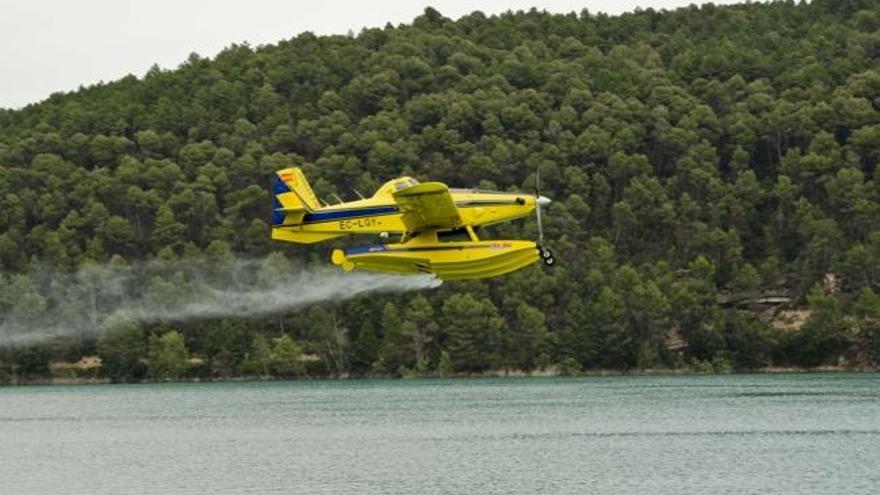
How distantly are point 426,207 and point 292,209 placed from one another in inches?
198

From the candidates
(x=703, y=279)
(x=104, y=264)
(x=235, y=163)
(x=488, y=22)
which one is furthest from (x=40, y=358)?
(x=488, y=22)

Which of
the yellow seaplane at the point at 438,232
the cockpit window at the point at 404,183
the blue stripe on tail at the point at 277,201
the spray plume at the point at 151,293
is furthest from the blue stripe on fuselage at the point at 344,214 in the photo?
the spray plume at the point at 151,293

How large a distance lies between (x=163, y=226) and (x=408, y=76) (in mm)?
41922

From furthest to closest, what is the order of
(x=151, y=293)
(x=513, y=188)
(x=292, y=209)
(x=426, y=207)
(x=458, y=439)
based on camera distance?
(x=513, y=188)
(x=151, y=293)
(x=458, y=439)
(x=292, y=209)
(x=426, y=207)

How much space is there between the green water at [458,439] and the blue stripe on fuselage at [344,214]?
9972 mm

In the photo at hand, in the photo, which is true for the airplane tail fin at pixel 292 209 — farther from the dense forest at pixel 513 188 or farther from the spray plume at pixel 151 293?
the dense forest at pixel 513 188

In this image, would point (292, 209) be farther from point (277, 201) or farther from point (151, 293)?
point (151, 293)

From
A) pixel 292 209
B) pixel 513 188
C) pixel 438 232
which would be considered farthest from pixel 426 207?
pixel 513 188

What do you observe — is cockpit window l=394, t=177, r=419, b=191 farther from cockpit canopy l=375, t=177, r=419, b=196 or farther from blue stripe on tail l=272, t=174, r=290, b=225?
blue stripe on tail l=272, t=174, r=290, b=225

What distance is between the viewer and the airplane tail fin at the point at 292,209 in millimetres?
44438

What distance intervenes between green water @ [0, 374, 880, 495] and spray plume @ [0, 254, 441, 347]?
485 centimetres

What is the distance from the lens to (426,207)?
135ft

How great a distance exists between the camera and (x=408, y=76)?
156 m

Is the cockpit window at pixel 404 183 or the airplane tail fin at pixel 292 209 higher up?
the cockpit window at pixel 404 183
